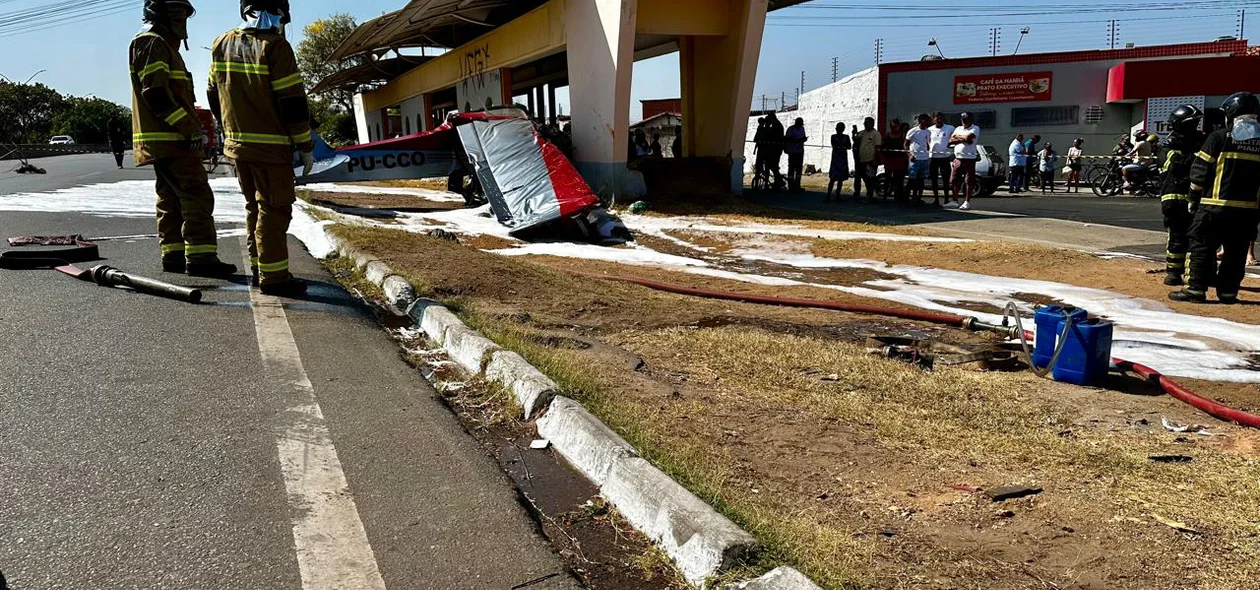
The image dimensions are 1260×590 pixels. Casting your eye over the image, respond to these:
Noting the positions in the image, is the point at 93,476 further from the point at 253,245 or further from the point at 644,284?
the point at 644,284

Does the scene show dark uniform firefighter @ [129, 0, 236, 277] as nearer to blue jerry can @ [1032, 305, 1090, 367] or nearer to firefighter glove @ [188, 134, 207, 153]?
Result: firefighter glove @ [188, 134, 207, 153]

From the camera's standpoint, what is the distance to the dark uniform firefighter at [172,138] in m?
6.69

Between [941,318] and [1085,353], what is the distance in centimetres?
171

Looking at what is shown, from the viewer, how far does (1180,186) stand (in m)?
8.14

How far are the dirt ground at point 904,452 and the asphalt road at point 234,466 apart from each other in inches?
29.2

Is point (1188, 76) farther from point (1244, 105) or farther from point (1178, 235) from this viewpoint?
point (1244, 105)

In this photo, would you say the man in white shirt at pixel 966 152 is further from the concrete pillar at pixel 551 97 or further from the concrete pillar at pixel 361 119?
the concrete pillar at pixel 361 119

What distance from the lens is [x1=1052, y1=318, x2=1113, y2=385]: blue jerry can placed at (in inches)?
193

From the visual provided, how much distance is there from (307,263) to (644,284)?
3.32 meters

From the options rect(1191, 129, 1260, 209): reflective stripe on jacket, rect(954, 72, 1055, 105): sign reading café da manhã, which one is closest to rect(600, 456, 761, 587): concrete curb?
rect(1191, 129, 1260, 209): reflective stripe on jacket

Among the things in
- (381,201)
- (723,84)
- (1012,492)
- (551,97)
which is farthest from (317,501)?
(551,97)

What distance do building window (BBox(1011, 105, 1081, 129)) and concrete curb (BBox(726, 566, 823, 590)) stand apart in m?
30.0

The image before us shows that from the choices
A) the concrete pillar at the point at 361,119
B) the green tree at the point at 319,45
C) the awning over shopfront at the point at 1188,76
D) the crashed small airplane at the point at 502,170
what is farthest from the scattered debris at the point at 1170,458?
the green tree at the point at 319,45

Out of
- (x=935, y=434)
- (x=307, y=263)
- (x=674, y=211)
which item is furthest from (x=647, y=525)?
(x=674, y=211)
